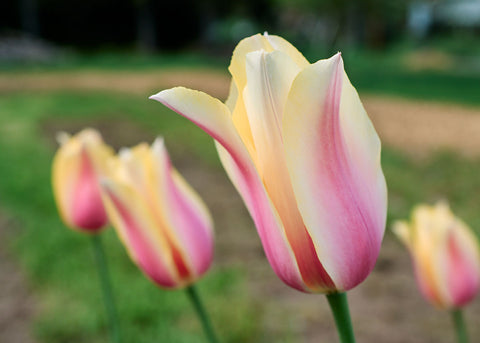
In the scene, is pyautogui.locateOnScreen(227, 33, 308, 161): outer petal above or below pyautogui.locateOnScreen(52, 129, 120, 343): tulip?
above

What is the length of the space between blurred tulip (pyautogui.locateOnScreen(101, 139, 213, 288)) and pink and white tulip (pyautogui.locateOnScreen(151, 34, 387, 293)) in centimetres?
29

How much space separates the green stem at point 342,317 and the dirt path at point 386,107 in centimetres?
519

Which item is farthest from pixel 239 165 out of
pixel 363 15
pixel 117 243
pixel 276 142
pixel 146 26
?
pixel 363 15

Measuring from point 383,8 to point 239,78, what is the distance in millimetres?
19422

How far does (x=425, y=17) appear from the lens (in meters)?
29.7

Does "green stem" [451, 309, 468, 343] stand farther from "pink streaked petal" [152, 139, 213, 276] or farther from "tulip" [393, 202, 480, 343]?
"pink streaked petal" [152, 139, 213, 276]

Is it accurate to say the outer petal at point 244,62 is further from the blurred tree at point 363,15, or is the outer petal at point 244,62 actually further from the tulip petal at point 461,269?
the blurred tree at point 363,15

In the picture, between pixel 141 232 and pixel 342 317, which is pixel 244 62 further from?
pixel 141 232

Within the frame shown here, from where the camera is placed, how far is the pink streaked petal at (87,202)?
3.25 feet

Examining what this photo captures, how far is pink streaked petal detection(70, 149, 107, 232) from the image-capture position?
99 centimetres

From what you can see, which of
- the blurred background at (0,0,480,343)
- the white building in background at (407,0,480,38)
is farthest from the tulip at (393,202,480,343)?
the white building in background at (407,0,480,38)

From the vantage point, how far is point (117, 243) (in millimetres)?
3469

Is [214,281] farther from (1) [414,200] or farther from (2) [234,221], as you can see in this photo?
(1) [414,200]

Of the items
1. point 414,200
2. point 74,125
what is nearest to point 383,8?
point 74,125
